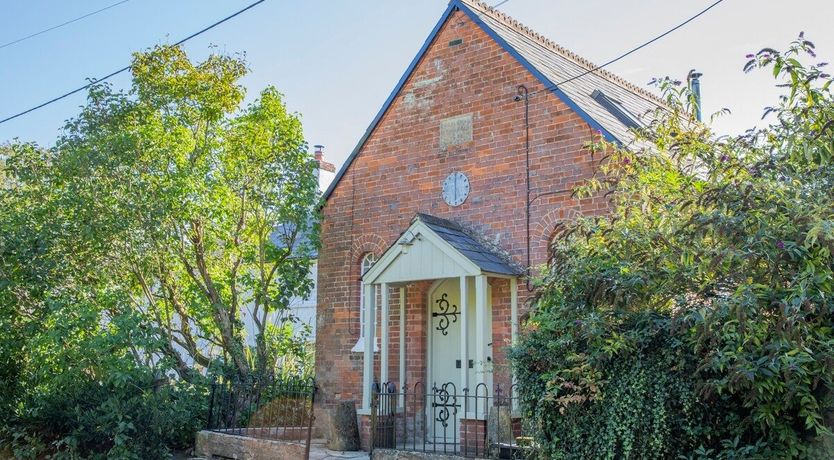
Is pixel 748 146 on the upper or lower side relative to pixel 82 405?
upper

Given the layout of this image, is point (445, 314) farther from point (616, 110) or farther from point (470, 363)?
point (616, 110)

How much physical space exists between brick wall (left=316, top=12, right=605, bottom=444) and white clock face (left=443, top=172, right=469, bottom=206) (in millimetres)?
96

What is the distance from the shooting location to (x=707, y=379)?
704 cm

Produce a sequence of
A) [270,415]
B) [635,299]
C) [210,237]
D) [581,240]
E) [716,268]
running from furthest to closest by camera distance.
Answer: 1. [210,237]
2. [270,415]
3. [581,240]
4. [635,299]
5. [716,268]

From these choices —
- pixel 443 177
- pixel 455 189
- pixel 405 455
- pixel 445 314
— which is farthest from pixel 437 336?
Answer: pixel 405 455

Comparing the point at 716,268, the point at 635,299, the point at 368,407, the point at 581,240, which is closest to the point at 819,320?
the point at 716,268

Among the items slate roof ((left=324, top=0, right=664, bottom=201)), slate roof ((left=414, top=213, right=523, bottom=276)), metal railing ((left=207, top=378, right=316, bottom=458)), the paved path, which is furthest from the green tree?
slate roof ((left=414, top=213, right=523, bottom=276))

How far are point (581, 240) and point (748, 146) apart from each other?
186 centimetres

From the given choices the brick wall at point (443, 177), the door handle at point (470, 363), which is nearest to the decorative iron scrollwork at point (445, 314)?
A: the brick wall at point (443, 177)

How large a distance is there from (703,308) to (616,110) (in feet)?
24.1

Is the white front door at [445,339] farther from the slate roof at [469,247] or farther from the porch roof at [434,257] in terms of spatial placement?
the porch roof at [434,257]

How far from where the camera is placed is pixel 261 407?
12.8m

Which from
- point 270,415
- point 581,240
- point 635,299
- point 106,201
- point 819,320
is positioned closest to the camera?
point 819,320

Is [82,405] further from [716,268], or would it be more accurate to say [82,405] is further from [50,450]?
[716,268]
